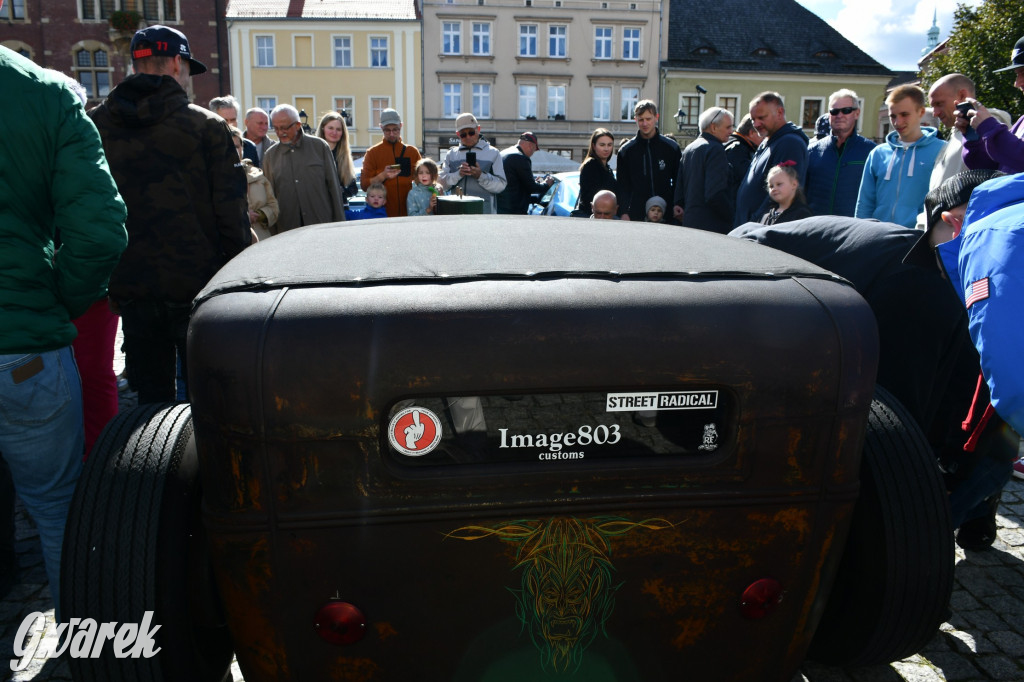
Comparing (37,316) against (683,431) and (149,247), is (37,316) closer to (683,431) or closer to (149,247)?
(149,247)

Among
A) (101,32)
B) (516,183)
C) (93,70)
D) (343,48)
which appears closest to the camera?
(516,183)

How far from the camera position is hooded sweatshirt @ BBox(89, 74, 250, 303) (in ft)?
11.3

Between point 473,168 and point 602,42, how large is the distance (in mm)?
40133

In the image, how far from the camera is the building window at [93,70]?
41.3m

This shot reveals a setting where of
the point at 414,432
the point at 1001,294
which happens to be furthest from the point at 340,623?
the point at 1001,294

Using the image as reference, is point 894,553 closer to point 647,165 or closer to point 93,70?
point 647,165

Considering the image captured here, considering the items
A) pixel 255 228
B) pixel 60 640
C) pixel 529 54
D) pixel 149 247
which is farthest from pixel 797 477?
pixel 529 54

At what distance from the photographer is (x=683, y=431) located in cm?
181

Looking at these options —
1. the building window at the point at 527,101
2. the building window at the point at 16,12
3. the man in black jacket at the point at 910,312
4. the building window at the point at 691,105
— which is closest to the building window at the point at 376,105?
the building window at the point at 527,101

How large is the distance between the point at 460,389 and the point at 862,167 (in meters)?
5.56

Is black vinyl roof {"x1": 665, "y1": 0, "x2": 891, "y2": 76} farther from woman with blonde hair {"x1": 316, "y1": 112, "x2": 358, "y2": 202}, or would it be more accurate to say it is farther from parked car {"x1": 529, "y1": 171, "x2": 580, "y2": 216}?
woman with blonde hair {"x1": 316, "y1": 112, "x2": 358, "y2": 202}

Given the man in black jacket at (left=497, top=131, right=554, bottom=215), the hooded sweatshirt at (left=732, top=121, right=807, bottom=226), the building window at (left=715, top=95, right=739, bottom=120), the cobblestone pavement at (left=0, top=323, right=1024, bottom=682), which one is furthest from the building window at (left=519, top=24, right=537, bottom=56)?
the cobblestone pavement at (left=0, top=323, right=1024, bottom=682)

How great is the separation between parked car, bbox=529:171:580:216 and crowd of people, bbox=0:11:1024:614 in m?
4.28

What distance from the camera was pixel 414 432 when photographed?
1724 mm
